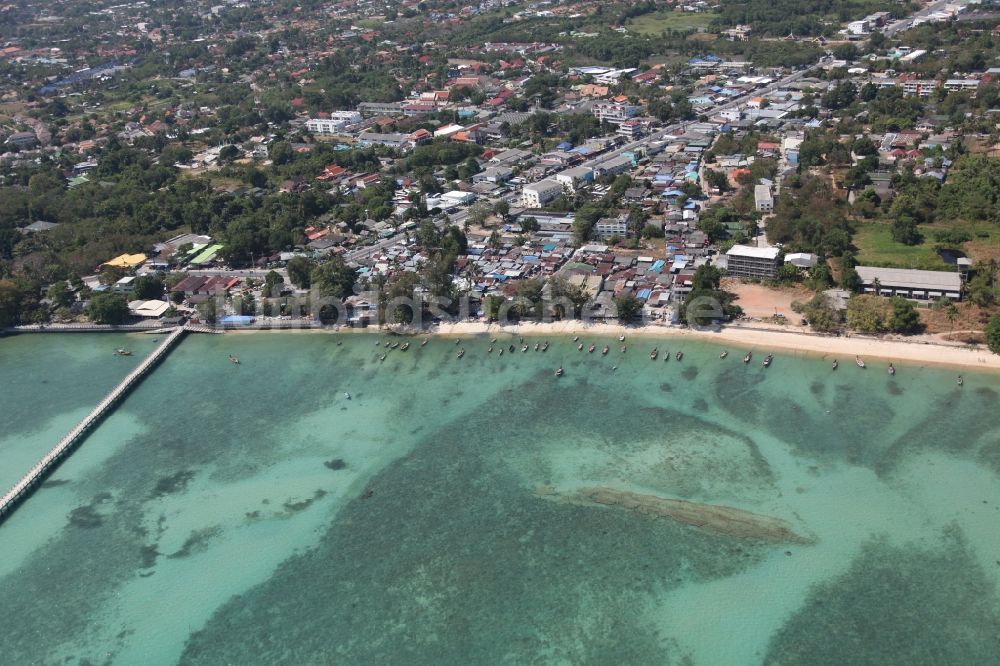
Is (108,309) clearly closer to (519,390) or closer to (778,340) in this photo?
(519,390)

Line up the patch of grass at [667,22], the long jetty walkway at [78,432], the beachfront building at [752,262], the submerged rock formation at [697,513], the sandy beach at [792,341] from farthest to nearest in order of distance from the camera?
the patch of grass at [667,22] → the beachfront building at [752,262] → the sandy beach at [792,341] → the long jetty walkway at [78,432] → the submerged rock formation at [697,513]

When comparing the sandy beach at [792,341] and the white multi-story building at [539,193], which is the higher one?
the white multi-story building at [539,193]

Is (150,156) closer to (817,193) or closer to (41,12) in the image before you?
(817,193)

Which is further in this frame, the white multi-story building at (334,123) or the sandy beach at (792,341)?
the white multi-story building at (334,123)

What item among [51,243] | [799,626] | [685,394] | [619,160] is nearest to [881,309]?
[685,394]

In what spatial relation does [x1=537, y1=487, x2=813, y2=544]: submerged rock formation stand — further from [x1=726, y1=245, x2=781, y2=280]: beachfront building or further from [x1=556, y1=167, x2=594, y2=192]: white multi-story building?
[x1=556, y1=167, x2=594, y2=192]: white multi-story building

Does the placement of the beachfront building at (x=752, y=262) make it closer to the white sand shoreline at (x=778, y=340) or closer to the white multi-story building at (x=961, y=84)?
the white sand shoreline at (x=778, y=340)

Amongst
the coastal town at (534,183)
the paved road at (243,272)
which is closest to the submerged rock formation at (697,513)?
the coastal town at (534,183)

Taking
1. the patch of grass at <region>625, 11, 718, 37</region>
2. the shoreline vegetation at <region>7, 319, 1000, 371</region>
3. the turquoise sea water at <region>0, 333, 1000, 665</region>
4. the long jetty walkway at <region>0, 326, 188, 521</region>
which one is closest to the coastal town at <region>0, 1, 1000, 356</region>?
the shoreline vegetation at <region>7, 319, 1000, 371</region>
